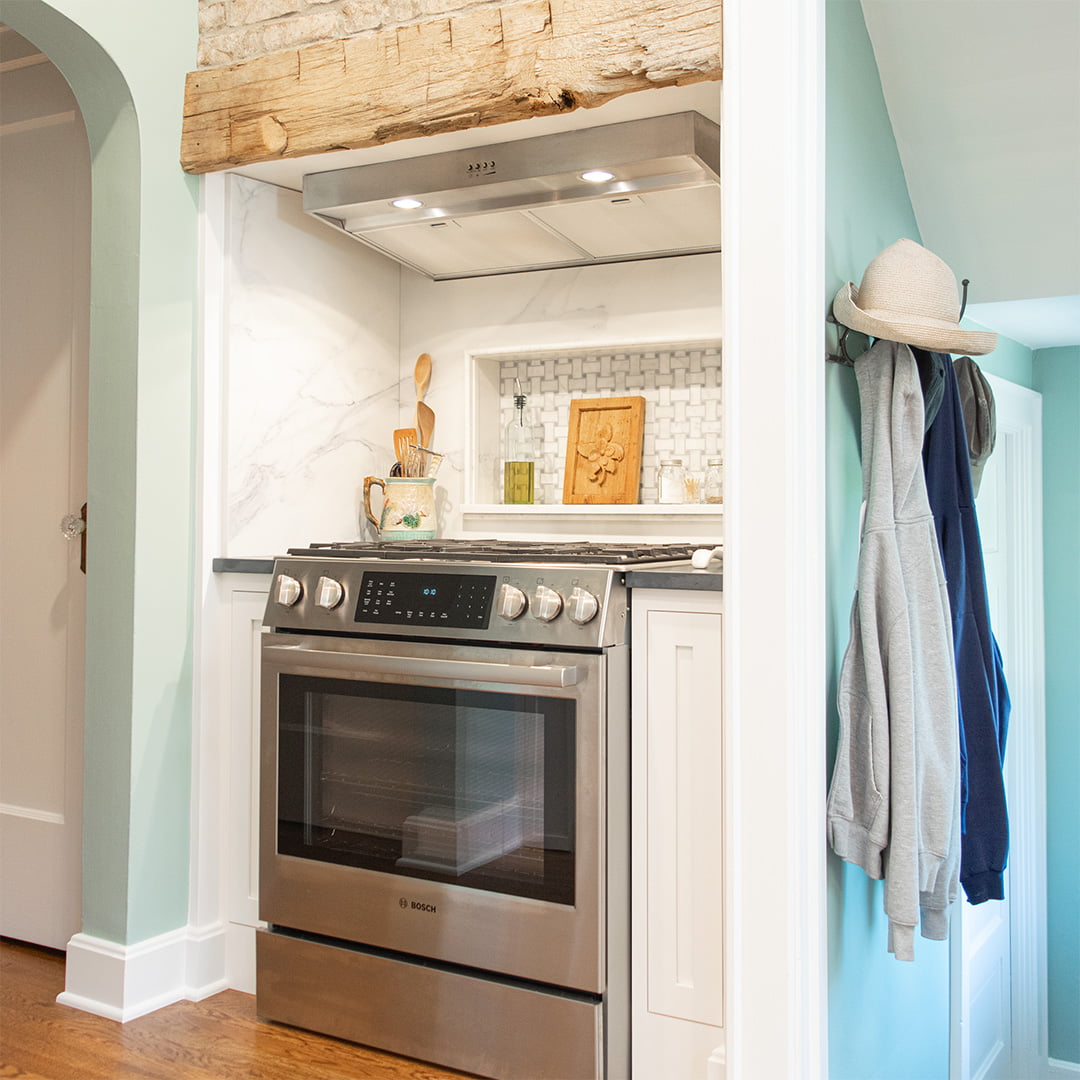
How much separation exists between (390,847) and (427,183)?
137cm

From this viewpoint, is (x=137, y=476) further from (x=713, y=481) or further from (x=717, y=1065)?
(x=717, y=1065)

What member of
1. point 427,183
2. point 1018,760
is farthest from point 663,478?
point 1018,760

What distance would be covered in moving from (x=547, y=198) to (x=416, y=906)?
1.45 meters

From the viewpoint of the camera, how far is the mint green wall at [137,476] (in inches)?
84.7

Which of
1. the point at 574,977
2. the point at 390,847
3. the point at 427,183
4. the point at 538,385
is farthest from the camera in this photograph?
the point at 538,385

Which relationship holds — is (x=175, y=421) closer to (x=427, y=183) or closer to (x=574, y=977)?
(x=427, y=183)

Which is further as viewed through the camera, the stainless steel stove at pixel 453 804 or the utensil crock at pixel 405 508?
the utensil crock at pixel 405 508

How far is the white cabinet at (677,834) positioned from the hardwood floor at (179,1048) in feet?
1.40

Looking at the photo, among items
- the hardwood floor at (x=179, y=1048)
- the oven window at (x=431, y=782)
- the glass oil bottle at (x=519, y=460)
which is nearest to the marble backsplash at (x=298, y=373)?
the glass oil bottle at (x=519, y=460)

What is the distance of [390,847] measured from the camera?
6.68 ft

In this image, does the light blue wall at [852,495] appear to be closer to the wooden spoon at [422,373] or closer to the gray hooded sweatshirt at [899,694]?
the gray hooded sweatshirt at [899,694]

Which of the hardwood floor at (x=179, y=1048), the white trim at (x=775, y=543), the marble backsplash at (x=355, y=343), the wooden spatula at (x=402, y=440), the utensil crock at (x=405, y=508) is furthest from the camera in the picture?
the wooden spatula at (x=402, y=440)

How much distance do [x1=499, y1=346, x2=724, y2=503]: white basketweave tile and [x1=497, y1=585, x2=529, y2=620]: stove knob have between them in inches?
31.8

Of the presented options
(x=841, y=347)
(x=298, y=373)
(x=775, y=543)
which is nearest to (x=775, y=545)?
(x=775, y=543)
